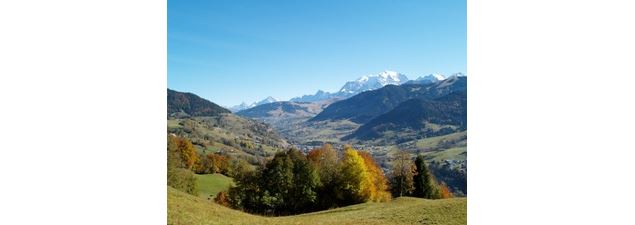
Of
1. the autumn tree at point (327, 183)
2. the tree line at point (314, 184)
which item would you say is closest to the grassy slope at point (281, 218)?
the tree line at point (314, 184)

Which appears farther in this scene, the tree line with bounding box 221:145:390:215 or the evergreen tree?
the evergreen tree

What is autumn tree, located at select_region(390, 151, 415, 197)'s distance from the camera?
34.7 m

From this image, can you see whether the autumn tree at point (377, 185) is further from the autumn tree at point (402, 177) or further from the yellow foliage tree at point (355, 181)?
the autumn tree at point (402, 177)

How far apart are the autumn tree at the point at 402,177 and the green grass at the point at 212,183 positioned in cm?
1364

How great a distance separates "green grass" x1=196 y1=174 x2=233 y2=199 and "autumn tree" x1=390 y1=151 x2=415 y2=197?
1364 centimetres

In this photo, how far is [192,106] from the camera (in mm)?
90312

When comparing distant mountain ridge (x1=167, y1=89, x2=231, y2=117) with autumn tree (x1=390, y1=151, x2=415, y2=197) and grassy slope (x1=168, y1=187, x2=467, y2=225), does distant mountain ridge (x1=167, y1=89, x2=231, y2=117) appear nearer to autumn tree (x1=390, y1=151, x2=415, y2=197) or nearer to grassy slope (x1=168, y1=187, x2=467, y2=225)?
autumn tree (x1=390, y1=151, x2=415, y2=197)

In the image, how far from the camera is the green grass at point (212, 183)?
3931 centimetres

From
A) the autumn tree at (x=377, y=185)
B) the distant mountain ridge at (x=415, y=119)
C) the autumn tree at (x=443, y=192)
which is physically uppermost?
the distant mountain ridge at (x=415, y=119)

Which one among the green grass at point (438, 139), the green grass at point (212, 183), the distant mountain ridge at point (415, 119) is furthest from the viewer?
the distant mountain ridge at point (415, 119)

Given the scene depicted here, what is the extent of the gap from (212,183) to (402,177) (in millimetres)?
17572

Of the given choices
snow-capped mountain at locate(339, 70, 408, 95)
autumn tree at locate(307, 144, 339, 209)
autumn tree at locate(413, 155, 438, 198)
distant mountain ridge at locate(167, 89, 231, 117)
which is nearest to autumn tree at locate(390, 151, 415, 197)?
autumn tree at locate(413, 155, 438, 198)

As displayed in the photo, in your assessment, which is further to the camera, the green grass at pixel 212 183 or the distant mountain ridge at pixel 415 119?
the distant mountain ridge at pixel 415 119
